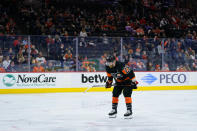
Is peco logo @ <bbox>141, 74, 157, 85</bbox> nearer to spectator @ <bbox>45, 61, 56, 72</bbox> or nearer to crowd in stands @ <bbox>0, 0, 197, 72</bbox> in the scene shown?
crowd in stands @ <bbox>0, 0, 197, 72</bbox>

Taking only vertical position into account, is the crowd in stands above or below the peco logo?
above

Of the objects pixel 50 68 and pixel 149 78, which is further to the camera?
pixel 149 78

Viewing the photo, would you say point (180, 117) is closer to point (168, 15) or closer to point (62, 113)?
point (62, 113)

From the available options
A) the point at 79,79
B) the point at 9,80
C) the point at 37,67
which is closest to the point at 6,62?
the point at 9,80

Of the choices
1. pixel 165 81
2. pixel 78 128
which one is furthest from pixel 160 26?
pixel 78 128

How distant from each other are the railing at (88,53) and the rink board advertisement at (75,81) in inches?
9.0

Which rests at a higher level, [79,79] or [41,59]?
[41,59]

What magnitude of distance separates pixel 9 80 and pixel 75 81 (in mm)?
2680

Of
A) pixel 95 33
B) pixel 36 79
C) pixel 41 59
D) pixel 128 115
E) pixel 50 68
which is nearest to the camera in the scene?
pixel 128 115

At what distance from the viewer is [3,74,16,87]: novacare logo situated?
1349cm

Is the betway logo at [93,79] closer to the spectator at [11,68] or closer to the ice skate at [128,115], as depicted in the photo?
the spectator at [11,68]

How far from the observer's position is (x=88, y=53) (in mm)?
14461

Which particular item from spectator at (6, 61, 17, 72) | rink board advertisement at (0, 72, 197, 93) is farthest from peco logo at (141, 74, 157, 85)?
spectator at (6, 61, 17, 72)

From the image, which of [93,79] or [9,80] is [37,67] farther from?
[93,79]
